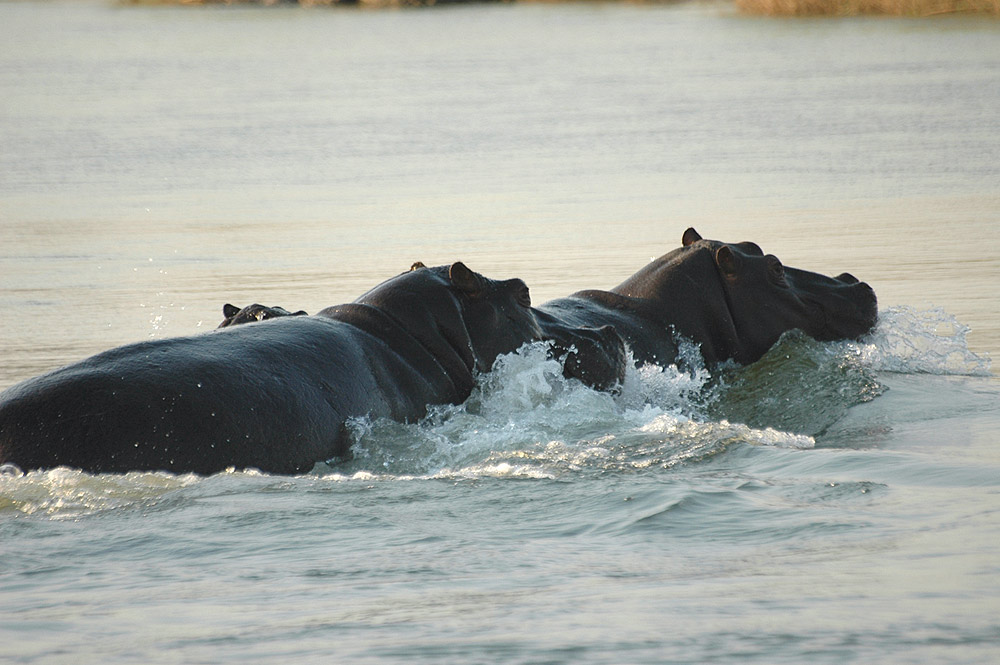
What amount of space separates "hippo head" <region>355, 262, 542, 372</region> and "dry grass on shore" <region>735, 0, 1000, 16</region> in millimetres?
24234

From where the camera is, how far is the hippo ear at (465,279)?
18.9 ft

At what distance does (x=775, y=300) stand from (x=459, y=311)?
2014 mm

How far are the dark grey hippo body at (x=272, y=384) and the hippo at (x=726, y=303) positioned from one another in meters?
1.01

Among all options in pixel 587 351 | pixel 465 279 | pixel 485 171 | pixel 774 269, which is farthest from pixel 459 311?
pixel 485 171

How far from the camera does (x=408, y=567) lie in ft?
12.3

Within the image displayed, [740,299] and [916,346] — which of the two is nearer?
[740,299]

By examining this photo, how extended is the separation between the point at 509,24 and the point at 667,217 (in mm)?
25831

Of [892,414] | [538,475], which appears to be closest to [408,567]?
[538,475]

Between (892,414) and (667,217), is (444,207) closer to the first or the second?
(667,217)

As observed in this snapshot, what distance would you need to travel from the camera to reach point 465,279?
579cm

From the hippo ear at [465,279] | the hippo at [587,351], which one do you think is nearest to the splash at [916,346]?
the hippo at [587,351]

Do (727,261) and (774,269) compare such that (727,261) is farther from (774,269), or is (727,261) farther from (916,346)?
(916,346)

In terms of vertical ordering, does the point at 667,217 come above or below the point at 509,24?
below

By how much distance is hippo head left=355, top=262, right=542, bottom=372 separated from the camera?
224 inches
